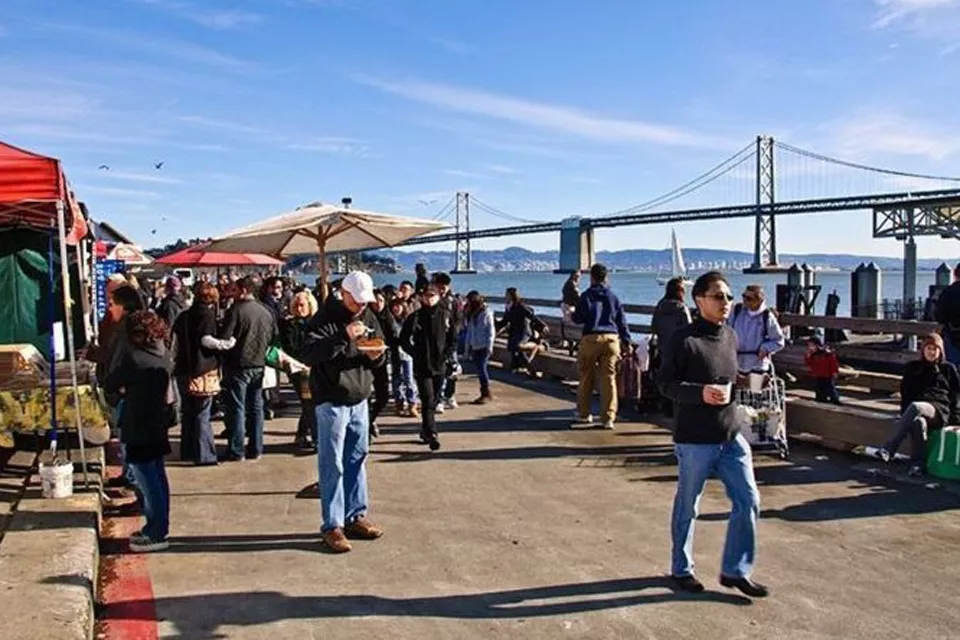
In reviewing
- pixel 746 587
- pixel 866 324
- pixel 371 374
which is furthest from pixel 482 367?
pixel 746 587

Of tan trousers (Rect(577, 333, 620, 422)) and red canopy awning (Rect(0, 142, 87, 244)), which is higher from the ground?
red canopy awning (Rect(0, 142, 87, 244))

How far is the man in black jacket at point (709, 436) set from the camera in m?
4.68

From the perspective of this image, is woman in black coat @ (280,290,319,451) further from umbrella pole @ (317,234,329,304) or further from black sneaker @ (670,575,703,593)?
black sneaker @ (670,575,703,593)

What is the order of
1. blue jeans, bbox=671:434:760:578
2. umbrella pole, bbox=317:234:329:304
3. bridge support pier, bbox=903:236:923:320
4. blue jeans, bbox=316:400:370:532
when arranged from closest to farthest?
blue jeans, bbox=671:434:760:578 → blue jeans, bbox=316:400:370:532 → umbrella pole, bbox=317:234:329:304 → bridge support pier, bbox=903:236:923:320

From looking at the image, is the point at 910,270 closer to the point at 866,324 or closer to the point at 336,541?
the point at 866,324

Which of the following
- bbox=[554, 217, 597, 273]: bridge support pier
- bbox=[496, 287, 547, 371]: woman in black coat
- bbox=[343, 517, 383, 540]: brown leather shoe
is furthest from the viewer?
bbox=[554, 217, 597, 273]: bridge support pier

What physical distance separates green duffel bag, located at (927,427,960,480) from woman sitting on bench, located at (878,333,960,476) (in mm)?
73

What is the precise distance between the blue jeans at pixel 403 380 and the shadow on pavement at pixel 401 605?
601 cm

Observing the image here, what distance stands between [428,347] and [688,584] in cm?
445

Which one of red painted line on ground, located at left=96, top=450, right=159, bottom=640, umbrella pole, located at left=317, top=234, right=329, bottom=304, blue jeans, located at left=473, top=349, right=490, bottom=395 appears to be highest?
umbrella pole, located at left=317, top=234, right=329, bottom=304

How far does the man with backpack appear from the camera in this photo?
8.02 meters

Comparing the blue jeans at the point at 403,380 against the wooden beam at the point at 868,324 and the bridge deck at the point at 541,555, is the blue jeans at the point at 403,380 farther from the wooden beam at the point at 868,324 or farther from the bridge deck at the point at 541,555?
the wooden beam at the point at 868,324

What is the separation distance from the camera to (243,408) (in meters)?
8.09

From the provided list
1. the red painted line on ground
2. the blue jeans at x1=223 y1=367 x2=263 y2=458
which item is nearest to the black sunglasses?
the red painted line on ground
